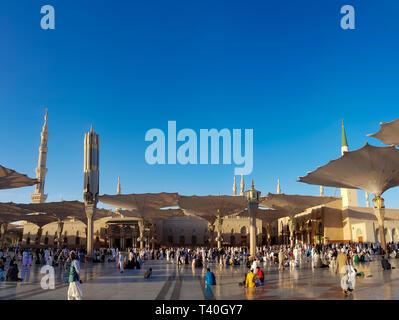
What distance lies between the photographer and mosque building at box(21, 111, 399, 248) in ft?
125

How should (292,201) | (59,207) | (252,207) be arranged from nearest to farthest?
(252,207)
(292,201)
(59,207)

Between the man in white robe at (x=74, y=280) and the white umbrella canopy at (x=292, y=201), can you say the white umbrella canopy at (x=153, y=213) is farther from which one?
the man in white robe at (x=74, y=280)

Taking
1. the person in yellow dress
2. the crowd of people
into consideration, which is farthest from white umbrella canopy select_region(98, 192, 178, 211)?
the person in yellow dress

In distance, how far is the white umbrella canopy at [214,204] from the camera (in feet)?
108

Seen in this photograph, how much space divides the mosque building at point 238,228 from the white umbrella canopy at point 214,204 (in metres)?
3.83

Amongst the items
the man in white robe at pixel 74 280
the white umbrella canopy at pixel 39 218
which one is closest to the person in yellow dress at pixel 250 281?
the man in white robe at pixel 74 280

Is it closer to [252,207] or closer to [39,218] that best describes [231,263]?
[252,207]

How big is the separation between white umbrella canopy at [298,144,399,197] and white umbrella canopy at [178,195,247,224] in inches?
358

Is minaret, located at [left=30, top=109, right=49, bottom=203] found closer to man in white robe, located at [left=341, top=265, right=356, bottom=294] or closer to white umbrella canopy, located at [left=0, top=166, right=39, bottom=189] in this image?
white umbrella canopy, located at [left=0, top=166, right=39, bottom=189]

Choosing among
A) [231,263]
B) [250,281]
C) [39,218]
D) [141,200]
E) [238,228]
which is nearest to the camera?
[250,281]

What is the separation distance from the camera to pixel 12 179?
23797mm

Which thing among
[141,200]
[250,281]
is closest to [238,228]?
[141,200]

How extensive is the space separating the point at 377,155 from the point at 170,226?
43.5 meters

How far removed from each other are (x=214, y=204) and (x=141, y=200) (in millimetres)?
7629
